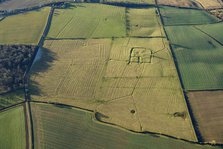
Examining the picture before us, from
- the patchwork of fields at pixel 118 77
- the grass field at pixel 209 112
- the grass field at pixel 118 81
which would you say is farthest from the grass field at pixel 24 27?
the grass field at pixel 209 112

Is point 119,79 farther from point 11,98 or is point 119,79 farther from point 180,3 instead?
point 180,3

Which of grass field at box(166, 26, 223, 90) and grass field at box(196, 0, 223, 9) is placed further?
grass field at box(196, 0, 223, 9)

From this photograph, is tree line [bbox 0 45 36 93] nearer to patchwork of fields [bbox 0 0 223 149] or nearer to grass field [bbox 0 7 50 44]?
patchwork of fields [bbox 0 0 223 149]

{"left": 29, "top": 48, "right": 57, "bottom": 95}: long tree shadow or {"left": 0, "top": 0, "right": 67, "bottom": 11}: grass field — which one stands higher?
{"left": 0, "top": 0, "right": 67, "bottom": 11}: grass field

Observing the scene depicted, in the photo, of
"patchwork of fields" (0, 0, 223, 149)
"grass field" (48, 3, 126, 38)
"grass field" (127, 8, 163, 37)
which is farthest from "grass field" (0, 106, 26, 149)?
"grass field" (127, 8, 163, 37)

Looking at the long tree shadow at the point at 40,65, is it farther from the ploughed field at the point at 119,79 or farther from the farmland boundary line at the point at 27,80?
the farmland boundary line at the point at 27,80
